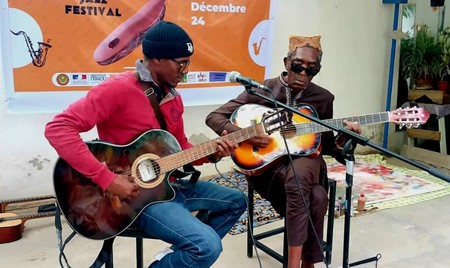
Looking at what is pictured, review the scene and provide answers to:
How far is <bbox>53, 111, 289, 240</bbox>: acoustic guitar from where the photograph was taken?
186 cm

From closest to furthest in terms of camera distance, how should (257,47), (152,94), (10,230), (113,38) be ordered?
(152,94) < (10,230) < (113,38) < (257,47)

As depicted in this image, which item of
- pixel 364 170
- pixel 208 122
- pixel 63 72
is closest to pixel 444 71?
pixel 364 170

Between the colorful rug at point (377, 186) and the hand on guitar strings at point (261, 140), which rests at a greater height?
the hand on guitar strings at point (261, 140)

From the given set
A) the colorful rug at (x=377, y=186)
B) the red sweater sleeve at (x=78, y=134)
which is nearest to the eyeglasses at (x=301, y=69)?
the red sweater sleeve at (x=78, y=134)

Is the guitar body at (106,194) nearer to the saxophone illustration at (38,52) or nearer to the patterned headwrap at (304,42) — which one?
the patterned headwrap at (304,42)

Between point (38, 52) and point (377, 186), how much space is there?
3063 mm

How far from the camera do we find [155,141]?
2.01 metres

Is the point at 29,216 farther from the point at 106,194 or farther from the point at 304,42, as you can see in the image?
the point at 304,42

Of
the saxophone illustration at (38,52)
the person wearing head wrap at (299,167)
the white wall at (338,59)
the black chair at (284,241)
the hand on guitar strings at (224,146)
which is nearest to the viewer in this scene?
the hand on guitar strings at (224,146)

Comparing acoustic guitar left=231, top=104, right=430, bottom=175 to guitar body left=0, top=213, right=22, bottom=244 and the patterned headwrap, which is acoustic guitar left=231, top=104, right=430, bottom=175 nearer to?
the patterned headwrap

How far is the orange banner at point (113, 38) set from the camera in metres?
3.26

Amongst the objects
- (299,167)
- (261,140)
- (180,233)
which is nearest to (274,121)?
(261,140)

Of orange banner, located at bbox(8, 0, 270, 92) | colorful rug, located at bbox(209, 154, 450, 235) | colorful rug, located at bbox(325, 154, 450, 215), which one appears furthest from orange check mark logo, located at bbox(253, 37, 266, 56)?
colorful rug, located at bbox(325, 154, 450, 215)

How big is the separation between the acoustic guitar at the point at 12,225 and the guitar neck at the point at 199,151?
1.54 m
